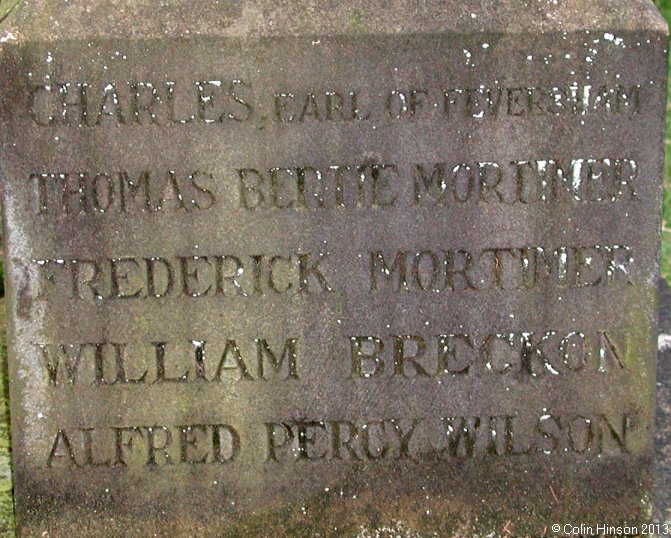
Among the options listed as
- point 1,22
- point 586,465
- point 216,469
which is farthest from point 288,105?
point 586,465

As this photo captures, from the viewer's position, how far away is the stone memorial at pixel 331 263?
8.49ft

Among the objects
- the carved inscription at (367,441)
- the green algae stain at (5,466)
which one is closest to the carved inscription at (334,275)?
the carved inscription at (367,441)

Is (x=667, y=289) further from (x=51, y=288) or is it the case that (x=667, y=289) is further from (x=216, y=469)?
(x=51, y=288)

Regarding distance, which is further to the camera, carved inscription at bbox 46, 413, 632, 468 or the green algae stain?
the green algae stain

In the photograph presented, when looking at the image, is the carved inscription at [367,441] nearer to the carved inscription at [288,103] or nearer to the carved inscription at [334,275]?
the carved inscription at [334,275]

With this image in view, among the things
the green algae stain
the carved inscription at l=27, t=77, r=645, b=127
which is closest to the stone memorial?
the carved inscription at l=27, t=77, r=645, b=127

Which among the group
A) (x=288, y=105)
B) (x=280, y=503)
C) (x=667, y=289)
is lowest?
(x=280, y=503)

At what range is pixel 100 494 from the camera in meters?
2.84

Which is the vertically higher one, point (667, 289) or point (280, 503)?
point (667, 289)

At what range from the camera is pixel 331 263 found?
273 centimetres

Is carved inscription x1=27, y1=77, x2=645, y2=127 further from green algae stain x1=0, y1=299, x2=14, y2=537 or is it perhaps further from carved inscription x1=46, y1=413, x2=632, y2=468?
green algae stain x1=0, y1=299, x2=14, y2=537

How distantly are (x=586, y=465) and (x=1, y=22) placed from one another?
1912mm

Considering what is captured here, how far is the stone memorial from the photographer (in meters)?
2.59

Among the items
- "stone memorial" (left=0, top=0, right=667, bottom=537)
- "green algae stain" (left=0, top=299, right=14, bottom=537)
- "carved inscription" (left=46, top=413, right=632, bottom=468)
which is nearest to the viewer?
"stone memorial" (left=0, top=0, right=667, bottom=537)
